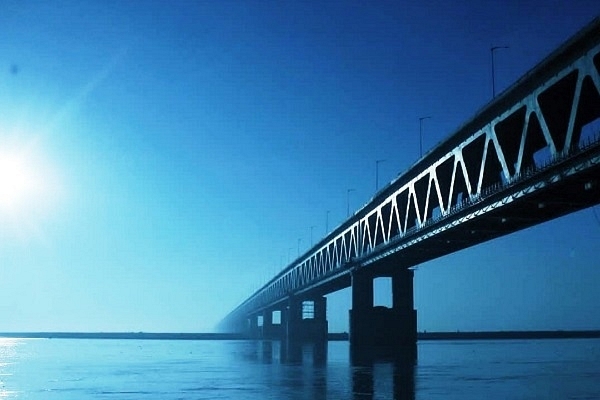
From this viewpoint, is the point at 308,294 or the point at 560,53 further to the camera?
the point at 308,294

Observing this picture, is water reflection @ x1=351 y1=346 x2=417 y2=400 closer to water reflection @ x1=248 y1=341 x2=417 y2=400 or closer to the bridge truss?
water reflection @ x1=248 y1=341 x2=417 y2=400

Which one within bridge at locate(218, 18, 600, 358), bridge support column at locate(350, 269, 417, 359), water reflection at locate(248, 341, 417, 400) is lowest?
water reflection at locate(248, 341, 417, 400)

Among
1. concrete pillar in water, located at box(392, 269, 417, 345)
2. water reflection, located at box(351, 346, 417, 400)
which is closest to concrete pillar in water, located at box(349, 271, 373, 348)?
concrete pillar in water, located at box(392, 269, 417, 345)

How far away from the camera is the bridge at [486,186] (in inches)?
1532

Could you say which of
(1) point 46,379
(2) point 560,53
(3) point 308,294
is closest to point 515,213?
(2) point 560,53

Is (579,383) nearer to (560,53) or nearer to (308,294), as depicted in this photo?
(560,53)

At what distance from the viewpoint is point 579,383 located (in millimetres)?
45562

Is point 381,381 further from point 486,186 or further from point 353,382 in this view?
point 486,186

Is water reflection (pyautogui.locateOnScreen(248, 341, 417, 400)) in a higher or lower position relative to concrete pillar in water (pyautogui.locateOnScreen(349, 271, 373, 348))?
lower

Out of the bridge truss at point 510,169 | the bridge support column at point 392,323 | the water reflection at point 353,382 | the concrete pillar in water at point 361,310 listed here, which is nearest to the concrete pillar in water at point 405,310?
the bridge support column at point 392,323

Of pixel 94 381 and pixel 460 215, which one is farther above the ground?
pixel 460 215

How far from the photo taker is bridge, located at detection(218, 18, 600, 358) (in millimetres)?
38906

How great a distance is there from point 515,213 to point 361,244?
142 ft

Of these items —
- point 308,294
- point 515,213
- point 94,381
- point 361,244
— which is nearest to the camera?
point 94,381
